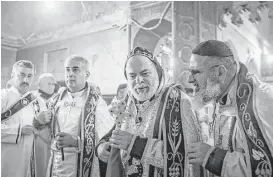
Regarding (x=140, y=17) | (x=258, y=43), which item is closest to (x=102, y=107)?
(x=140, y=17)

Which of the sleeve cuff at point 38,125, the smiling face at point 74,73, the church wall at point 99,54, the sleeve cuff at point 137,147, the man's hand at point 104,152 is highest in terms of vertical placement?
the church wall at point 99,54

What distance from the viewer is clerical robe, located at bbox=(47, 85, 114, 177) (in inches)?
115

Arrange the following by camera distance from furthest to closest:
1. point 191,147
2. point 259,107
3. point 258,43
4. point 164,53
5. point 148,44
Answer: point 258,43 → point 148,44 → point 164,53 → point 191,147 → point 259,107

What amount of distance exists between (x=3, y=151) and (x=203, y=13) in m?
5.75

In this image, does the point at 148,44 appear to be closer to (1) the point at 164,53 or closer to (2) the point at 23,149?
(1) the point at 164,53

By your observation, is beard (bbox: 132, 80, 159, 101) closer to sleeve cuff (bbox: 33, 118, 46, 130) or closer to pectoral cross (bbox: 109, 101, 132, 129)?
pectoral cross (bbox: 109, 101, 132, 129)

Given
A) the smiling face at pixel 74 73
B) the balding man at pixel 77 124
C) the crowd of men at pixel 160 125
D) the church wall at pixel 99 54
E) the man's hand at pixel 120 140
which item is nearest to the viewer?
the crowd of men at pixel 160 125

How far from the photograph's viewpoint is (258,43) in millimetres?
13781

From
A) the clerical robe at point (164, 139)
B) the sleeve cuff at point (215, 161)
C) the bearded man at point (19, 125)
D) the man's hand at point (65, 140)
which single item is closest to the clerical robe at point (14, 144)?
the bearded man at point (19, 125)

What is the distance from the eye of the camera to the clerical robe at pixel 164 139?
2.02 metres

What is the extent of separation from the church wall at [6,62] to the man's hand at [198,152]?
13.2 meters

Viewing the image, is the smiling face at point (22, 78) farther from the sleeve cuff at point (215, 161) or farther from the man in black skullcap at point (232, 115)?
the sleeve cuff at point (215, 161)

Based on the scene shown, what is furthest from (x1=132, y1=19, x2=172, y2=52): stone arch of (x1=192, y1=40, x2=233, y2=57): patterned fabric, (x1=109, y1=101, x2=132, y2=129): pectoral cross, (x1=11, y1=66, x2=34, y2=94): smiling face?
(x1=109, y1=101, x2=132, y2=129): pectoral cross

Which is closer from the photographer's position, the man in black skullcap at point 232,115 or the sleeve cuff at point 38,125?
the man in black skullcap at point 232,115
